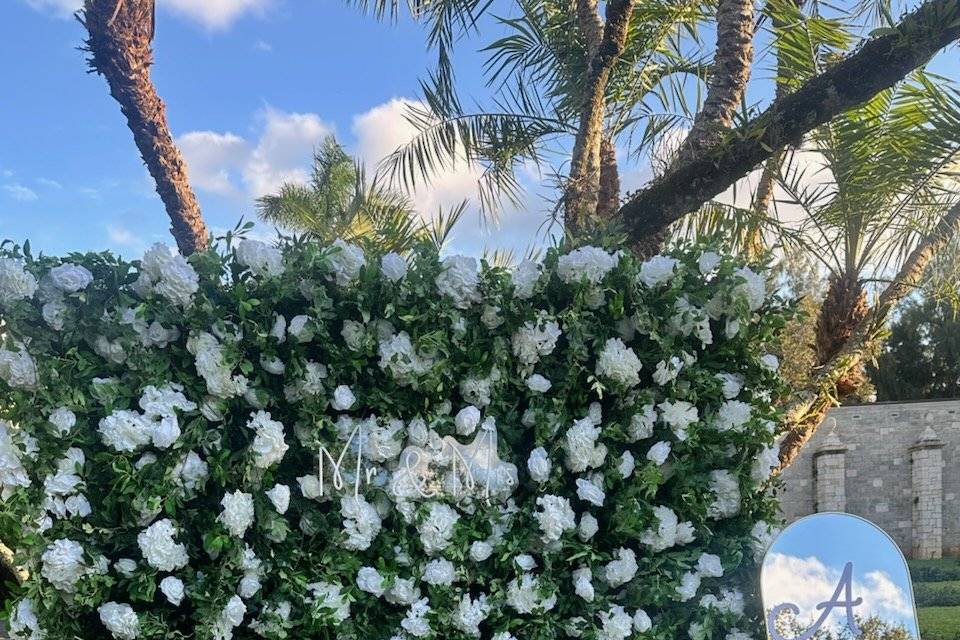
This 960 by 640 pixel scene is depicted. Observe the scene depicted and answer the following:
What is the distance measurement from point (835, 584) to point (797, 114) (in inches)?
87.8

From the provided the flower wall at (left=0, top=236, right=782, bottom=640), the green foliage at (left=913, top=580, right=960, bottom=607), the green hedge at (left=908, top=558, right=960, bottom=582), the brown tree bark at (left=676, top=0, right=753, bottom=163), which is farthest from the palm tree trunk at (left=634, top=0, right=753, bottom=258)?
the green hedge at (left=908, top=558, right=960, bottom=582)

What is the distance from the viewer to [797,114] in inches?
139

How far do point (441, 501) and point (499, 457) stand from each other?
0.26 m

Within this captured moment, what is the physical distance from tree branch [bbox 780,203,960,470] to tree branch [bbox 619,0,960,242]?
4.71ft

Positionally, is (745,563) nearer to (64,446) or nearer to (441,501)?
(441,501)

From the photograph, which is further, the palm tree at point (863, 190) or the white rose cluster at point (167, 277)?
the palm tree at point (863, 190)

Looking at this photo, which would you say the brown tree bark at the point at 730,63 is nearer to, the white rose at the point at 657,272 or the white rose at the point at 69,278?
the white rose at the point at 657,272

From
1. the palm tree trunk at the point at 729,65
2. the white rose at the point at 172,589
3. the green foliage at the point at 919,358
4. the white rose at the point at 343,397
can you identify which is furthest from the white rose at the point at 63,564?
the green foliage at the point at 919,358

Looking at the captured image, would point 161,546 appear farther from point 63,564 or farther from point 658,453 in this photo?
point 658,453

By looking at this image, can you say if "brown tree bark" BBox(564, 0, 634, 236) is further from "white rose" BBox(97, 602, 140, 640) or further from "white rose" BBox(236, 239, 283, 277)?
"white rose" BBox(97, 602, 140, 640)

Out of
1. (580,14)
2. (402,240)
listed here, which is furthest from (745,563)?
(580,14)

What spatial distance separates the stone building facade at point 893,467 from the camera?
1270cm

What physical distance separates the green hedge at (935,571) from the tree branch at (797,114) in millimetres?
8725

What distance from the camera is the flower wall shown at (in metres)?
2.30
